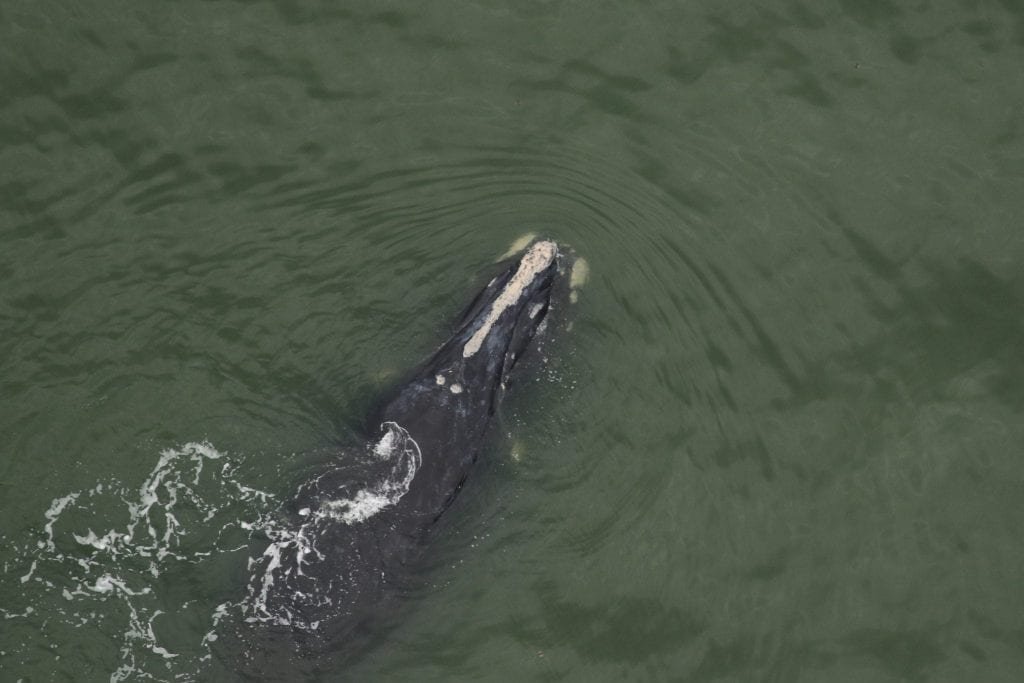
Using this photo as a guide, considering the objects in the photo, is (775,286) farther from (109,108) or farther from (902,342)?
(109,108)

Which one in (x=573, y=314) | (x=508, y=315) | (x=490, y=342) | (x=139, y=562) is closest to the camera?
(x=139, y=562)

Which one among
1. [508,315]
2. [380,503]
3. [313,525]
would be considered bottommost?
[313,525]

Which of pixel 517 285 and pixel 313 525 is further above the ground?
pixel 517 285

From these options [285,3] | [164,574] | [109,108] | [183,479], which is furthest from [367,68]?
[164,574]

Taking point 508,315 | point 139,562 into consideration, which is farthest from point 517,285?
point 139,562

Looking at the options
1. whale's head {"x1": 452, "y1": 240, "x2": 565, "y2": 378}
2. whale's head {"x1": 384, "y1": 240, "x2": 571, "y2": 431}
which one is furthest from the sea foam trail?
whale's head {"x1": 452, "y1": 240, "x2": 565, "y2": 378}

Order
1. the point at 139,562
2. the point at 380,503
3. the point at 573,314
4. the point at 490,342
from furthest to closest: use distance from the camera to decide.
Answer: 1. the point at 573,314
2. the point at 490,342
3. the point at 139,562
4. the point at 380,503

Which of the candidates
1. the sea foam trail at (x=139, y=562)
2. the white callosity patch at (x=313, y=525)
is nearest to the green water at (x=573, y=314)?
the sea foam trail at (x=139, y=562)

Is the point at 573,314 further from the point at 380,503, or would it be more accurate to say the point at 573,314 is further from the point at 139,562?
the point at 139,562

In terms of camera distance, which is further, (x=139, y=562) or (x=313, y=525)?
(x=139, y=562)
